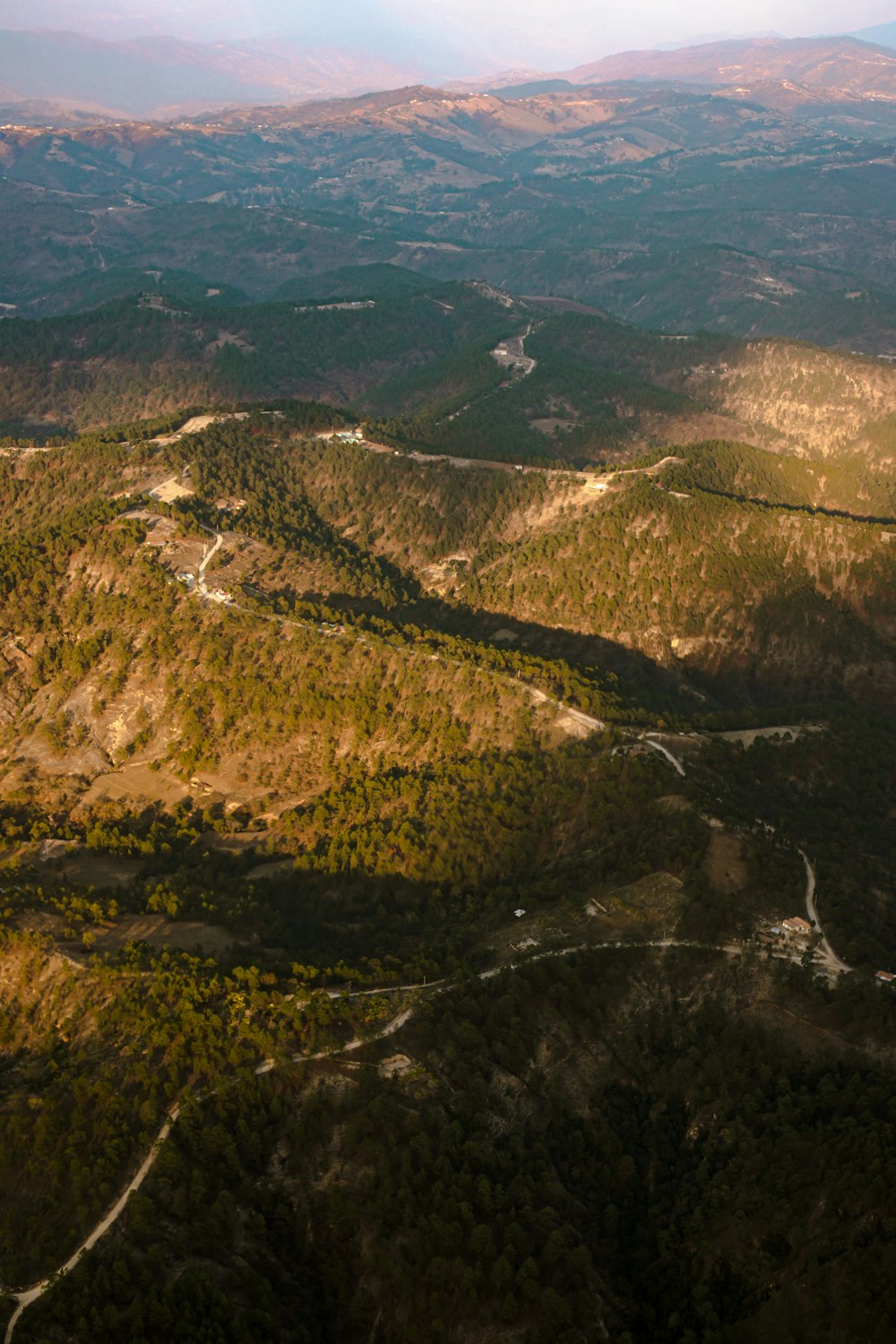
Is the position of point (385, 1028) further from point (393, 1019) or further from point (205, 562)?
point (205, 562)

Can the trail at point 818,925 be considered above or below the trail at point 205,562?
below

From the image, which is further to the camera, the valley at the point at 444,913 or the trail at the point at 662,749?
the trail at the point at 662,749

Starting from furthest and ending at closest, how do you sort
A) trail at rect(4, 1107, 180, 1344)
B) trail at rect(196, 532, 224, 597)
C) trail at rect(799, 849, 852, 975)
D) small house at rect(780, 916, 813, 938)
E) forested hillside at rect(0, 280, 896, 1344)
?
trail at rect(196, 532, 224, 597) < small house at rect(780, 916, 813, 938) < trail at rect(799, 849, 852, 975) < forested hillside at rect(0, 280, 896, 1344) < trail at rect(4, 1107, 180, 1344)

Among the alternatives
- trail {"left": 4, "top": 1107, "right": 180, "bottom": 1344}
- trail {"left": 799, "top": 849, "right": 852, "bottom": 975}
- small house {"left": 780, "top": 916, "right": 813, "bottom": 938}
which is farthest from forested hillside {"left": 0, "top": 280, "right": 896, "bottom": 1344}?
small house {"left": 780, "top": 916, "right": 813, "bottom": 938}

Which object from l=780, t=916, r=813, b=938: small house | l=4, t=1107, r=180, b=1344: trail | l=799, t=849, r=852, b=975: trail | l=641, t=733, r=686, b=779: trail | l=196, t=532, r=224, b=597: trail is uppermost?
l=196, t=532, r=224, b=597: trail

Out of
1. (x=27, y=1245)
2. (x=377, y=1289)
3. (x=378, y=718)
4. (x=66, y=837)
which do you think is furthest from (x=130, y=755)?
(x=377, y=1289)

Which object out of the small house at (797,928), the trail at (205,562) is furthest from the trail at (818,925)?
the trail at (205,562)

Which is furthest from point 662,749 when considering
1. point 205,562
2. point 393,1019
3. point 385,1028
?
point 205,562

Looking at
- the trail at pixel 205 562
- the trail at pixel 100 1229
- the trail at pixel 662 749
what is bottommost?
the trail at pixel 100 1229

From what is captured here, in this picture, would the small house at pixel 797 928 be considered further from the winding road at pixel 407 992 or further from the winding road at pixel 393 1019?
the winding road at pixel 393 1019

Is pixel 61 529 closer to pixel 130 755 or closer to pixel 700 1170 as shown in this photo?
pixel 130 755

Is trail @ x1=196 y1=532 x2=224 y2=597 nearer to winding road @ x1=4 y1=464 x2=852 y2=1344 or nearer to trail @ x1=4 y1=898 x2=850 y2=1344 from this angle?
winding road @ x1=4 y1=464 x2=852 y2=1344
